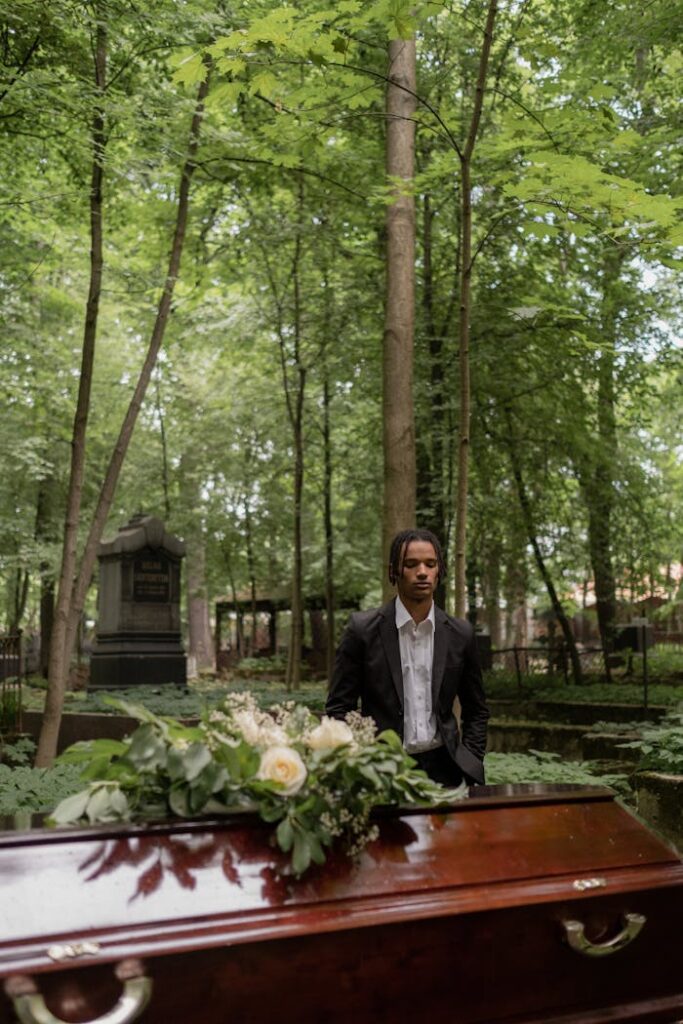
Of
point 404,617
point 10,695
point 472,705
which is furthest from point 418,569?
point 10,695

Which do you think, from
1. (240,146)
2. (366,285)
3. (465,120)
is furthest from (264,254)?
(240,146)

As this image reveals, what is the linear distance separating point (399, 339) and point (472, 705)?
14.3 feet

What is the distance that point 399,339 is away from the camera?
7.78m

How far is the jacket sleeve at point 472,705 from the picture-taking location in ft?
12.6

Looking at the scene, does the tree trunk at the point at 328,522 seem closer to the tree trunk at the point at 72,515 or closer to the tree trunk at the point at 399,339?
the tree trunk at the point at 72,515

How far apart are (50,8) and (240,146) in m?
2.80

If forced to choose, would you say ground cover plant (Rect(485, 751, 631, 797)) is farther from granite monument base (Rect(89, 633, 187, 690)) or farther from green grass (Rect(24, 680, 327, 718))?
granite monument base (Rect(89, 633, 187, 690))

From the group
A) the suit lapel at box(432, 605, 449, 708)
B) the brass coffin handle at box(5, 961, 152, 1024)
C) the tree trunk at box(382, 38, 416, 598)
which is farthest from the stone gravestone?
the brass coffin handle at box(5, 961, 152, 1024)

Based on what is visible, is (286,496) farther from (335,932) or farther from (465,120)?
(335,932)

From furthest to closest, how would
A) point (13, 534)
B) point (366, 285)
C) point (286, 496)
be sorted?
point (286, 496), point (13, 534), point (366, 285)

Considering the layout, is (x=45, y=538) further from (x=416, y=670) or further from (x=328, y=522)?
(x=416, y=670)

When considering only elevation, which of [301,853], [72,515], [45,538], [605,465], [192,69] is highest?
[192,69]

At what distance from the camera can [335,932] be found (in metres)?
2.22

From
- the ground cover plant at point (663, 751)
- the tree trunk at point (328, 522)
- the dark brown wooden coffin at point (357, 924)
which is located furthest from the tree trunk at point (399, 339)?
the tree trunk at point (328, 522)
